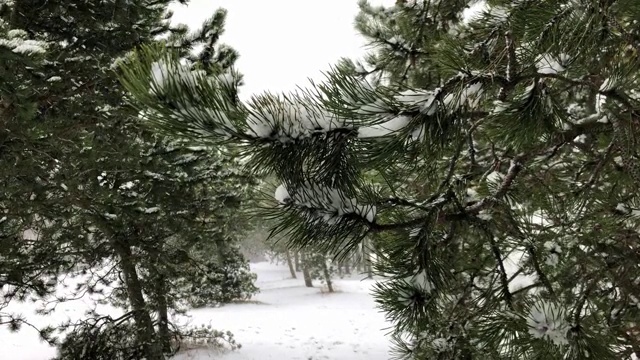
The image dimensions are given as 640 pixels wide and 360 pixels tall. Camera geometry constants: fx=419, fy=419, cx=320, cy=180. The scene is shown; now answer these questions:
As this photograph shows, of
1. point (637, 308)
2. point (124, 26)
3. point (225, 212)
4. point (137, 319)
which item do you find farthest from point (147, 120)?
point (137, 319)

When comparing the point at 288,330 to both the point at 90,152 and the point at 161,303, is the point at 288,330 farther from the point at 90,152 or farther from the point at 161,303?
the point at 90,152

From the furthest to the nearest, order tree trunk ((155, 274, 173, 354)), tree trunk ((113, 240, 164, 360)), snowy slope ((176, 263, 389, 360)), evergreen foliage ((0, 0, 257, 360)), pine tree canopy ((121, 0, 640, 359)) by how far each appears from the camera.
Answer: snowy slope ((176, 263, 389, 360))
tree trunk ((155, 274, 173, 354))
tree trunk ((113, 240, 164, 360))
evergreen foliage ((0, 0, 257, 360))
pine tree canopy ((121, 0, 640, 359))

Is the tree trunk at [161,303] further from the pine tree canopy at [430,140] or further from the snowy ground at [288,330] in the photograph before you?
the pine tree canopy at [430,140]

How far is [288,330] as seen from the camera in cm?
1273

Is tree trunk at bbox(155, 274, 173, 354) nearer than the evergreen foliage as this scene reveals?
No

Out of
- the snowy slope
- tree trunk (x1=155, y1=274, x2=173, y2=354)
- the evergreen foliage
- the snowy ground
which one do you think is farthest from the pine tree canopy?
the snowy slope

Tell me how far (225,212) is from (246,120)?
5.06m

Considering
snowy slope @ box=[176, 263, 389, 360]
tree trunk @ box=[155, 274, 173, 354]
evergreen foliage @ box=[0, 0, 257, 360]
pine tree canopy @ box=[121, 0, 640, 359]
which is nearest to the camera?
pine tree canopy @ box=[121, 0, 640, 359]

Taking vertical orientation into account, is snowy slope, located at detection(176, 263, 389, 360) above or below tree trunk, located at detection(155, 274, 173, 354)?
below

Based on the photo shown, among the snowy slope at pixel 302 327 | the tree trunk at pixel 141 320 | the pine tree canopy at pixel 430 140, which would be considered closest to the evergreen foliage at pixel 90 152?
the tree trunk at pixel 141 320

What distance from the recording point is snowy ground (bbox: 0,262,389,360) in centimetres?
1003

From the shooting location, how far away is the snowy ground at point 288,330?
10031mm

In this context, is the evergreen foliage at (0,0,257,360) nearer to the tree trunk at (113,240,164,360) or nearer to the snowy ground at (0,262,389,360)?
the tree trunk at (113,240,164,360)

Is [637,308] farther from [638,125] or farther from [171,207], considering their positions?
[171,207]
